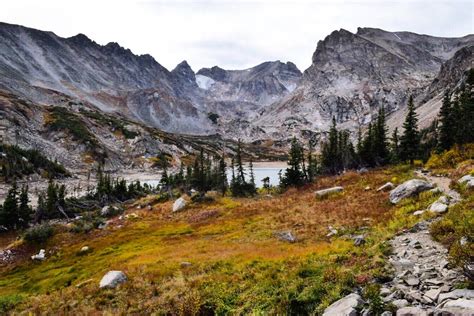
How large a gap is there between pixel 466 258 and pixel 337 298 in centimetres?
477

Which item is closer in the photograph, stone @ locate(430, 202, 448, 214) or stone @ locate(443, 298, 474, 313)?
stone @ locate(443, 298, 474, 313)

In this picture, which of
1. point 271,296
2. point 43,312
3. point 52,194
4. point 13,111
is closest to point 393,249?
point 271,296

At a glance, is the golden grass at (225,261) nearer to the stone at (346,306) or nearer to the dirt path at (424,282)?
the stone at (346,306)

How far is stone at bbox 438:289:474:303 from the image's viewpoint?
10.3m

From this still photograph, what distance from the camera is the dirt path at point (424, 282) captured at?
1016cm

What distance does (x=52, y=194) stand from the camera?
70750 millimetres

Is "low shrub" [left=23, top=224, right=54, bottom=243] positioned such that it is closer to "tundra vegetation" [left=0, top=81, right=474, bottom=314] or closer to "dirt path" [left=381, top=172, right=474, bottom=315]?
"tundra vegetation" [left=0, top=81, right=474, bottom=314]

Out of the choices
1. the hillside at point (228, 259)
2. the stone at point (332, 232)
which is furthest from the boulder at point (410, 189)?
the stone at point (332, 232)

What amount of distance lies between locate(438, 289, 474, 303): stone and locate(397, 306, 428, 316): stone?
0.88 m

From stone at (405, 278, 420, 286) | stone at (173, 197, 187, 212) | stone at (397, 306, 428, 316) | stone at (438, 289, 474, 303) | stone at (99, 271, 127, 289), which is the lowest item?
stone at (173, 197, 187, 212)

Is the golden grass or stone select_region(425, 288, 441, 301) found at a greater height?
stone select_region(425, 288, 441, 301)

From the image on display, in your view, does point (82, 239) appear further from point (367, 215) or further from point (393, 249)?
point (393, 249)

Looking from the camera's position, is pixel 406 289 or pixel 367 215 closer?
pixel 406 289

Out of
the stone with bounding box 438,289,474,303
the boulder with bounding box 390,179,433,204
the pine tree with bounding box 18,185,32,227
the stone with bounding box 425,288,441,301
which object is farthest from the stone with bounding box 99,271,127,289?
the pine tree with bounding box 18,185,32,227
